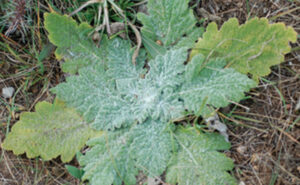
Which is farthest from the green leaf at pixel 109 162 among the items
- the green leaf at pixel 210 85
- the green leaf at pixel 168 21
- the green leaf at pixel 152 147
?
the green leaf at pixel 168 21

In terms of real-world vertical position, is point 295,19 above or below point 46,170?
above

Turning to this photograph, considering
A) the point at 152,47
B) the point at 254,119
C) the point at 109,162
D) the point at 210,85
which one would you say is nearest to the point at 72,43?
the point at 152,47

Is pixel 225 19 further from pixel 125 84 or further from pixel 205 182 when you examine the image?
pixel 205 182

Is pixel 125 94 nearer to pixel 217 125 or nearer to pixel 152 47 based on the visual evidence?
pixel 152 47

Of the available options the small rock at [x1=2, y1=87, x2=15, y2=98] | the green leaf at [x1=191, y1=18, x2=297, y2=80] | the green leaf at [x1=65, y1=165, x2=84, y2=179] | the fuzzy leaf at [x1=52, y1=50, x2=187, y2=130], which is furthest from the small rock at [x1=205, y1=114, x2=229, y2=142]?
the small rock at [x1=2, y1=87, x2=15, y2=98]

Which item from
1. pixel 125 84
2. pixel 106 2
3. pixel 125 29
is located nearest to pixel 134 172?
pixel 125 84

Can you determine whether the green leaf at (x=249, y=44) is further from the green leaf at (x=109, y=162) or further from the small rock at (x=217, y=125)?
the green leaf at (x=109, y=162)

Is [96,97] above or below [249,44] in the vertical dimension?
below
